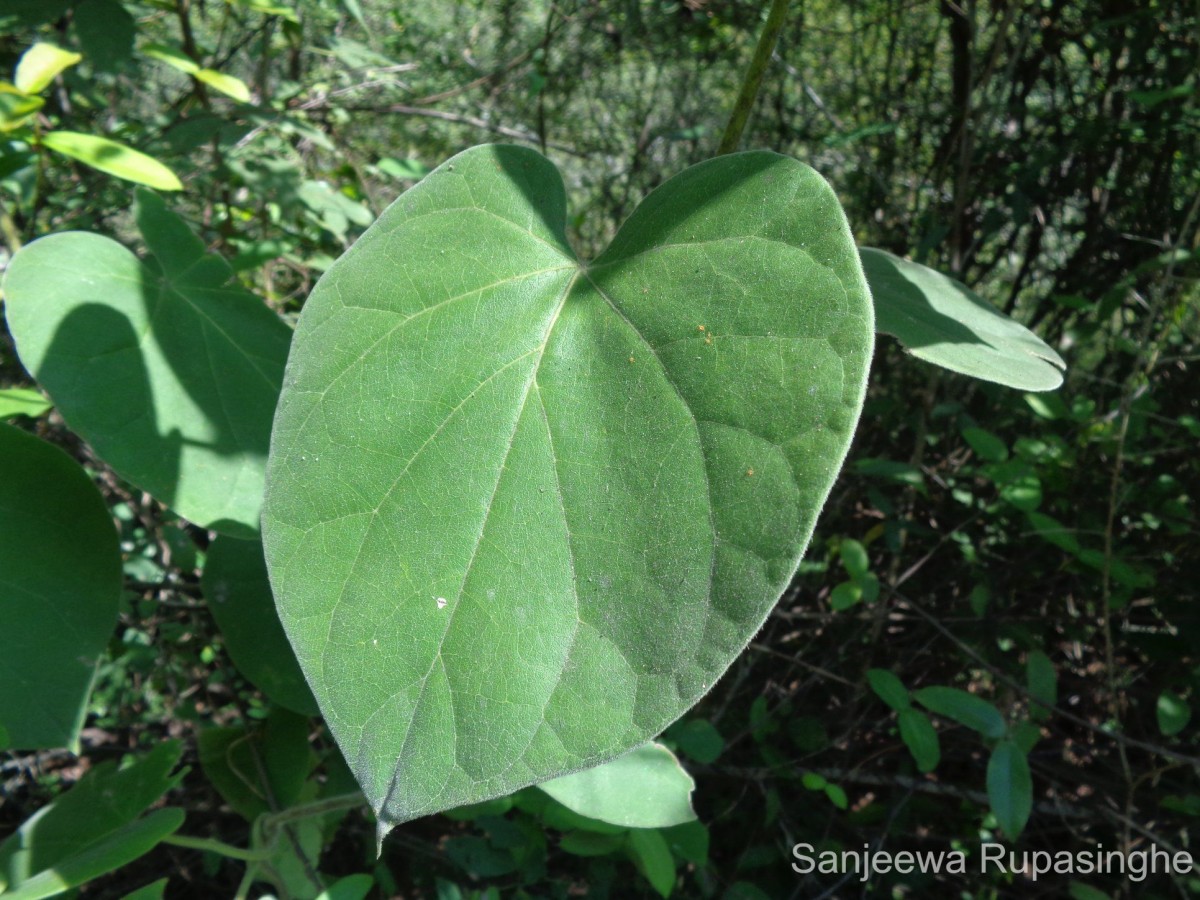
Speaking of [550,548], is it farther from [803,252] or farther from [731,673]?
[731,673]

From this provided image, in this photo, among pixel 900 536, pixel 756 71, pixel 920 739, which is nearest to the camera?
pixel 756 71

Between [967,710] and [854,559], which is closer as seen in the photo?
[967,710]

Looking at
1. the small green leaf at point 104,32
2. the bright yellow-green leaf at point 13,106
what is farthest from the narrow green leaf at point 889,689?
the small green leaf at point 104,32

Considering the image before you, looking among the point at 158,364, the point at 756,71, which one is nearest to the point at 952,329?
the point at 756,71

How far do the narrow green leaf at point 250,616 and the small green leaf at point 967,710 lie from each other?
2.84ft

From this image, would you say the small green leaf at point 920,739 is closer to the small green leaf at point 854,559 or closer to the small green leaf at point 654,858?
the small green leaf at point 854,559

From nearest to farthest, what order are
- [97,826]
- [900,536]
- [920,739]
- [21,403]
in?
1. [97,826]
2. [21,403]
3. [920,739]
4. [900,536]

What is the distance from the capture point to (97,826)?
0.74 metres

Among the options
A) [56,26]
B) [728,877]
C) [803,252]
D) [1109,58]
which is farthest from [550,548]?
[1109,58]

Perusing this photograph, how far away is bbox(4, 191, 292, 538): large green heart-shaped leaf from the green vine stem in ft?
1.37

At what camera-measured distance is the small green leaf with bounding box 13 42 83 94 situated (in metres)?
0.95

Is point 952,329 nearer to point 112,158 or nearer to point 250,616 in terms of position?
point 250,616

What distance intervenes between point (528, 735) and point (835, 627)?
4.61 feet

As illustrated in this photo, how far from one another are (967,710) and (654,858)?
0.50m
